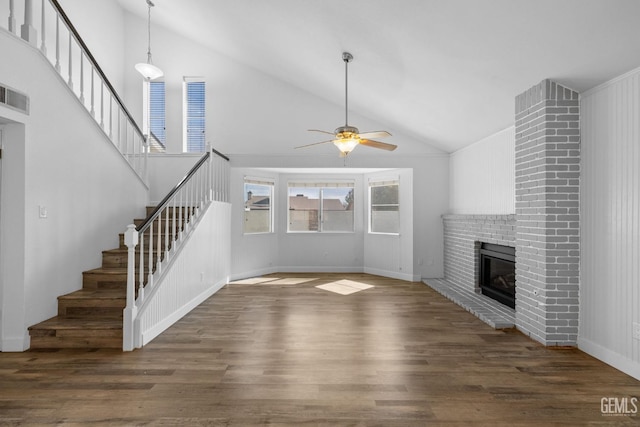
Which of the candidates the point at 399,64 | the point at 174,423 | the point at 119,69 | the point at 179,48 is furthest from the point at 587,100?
the point at 119,69

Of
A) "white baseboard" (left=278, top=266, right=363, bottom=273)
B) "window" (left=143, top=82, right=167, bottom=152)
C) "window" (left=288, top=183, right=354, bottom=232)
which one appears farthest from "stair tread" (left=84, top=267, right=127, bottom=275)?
"window" (left=288, top=183, right=354, bottom=232)

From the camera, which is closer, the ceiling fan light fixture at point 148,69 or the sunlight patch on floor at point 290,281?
the ceiling fan light fixture at point 148,69

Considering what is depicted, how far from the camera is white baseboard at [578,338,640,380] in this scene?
278 centimetres

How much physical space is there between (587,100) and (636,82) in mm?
500

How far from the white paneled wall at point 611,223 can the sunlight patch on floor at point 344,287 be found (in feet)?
10.5

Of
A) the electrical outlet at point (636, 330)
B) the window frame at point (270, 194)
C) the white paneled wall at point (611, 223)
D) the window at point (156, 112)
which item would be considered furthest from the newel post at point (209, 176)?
the electrical outlet at point (636, 330)

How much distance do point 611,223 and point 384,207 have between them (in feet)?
15.0

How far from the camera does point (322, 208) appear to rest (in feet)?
25.9

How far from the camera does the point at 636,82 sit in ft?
9.19

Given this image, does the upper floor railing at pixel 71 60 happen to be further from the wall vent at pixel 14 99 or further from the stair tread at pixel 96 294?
the stair tread at pixel 96 294

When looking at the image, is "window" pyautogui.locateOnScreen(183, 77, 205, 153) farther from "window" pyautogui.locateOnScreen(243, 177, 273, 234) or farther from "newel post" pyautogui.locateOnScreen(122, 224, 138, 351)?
"newel post" pyautogui.locateOnScreen(122, 224, 138, 351)

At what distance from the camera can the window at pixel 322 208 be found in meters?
7.86

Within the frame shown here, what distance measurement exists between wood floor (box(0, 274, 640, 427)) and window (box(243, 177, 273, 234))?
3.19m

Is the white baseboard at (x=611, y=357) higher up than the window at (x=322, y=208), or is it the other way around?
the window at (x=322, y=208)
